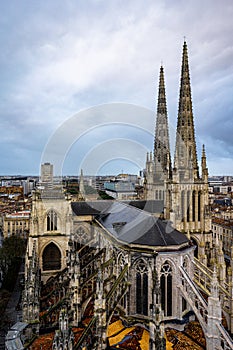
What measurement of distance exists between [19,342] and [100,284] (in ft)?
27.2

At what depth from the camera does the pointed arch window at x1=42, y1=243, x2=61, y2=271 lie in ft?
114

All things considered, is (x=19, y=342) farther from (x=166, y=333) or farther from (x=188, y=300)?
(x=188, y=300)

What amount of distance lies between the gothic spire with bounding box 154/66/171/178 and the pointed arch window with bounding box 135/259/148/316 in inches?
867

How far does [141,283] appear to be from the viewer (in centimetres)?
2073

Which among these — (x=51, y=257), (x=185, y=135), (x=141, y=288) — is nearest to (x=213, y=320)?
(x=141, y=288)

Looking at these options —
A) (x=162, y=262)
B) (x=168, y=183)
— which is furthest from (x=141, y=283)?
(x=168, y=183)

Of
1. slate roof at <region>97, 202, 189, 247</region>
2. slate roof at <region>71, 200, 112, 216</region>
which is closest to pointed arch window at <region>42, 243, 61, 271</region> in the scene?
slate roof at <region>71, 200, 112, 216</region>

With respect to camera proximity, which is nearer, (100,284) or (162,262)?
(100,284)

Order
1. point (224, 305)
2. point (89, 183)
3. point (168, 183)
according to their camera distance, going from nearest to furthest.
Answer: point (224, 305)
point (168, 183)
point (89, 183)

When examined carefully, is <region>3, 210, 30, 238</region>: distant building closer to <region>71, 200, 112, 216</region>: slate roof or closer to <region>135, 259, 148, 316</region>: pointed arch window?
<region>71, 200, 112, 216</region>: slate roof

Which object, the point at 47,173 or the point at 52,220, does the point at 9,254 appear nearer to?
the point at 47,173

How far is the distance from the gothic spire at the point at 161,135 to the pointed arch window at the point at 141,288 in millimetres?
22027

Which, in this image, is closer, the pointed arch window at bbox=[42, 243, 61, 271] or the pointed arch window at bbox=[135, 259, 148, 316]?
the pointed arch window at bbox=[135, 259, 148, 316]

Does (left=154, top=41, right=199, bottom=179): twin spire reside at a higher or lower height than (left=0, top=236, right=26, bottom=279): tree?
higher
